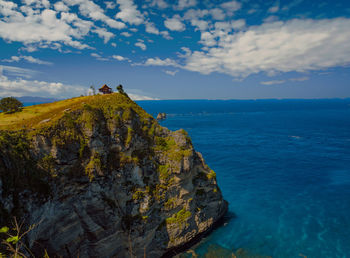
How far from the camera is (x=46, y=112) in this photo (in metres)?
29.7

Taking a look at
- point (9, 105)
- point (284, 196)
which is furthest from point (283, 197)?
point (9, 105)

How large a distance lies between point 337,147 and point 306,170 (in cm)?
3362

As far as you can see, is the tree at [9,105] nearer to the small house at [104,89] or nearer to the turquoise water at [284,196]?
the small house at [104,89]

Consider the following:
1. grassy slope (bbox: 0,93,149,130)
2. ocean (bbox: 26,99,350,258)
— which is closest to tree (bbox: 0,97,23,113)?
grassy slope (bbox: 0,93,149,130)

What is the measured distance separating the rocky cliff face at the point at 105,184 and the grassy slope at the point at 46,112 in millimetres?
307

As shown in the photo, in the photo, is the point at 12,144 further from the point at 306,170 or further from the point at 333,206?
the point at 306,170

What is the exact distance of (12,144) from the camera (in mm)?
20750

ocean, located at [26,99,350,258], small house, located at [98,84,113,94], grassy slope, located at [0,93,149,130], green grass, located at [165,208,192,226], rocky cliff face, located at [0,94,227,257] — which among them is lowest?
ocean, located at [26,99,350,258]

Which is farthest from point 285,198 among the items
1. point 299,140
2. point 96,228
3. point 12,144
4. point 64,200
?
point 299,140

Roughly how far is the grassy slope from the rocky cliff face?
307 millimetres

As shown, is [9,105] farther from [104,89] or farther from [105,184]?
[105,184]

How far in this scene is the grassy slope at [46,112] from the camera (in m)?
24.4

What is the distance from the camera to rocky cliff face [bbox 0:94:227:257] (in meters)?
21.1

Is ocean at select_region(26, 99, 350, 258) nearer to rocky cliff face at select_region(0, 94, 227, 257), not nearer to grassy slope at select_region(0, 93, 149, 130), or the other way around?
rocky cliff face at select_region(0, 94, 227, 257)
